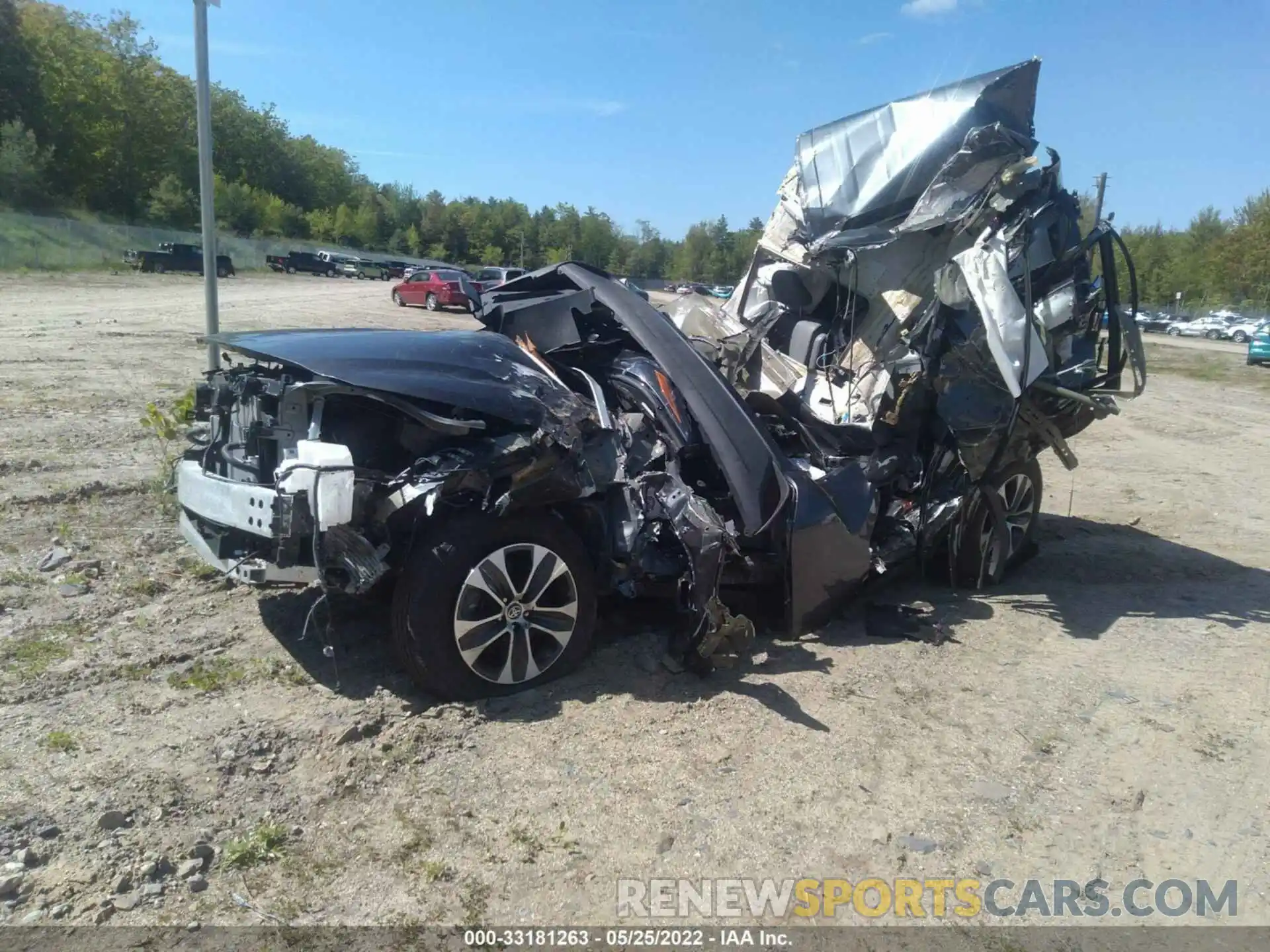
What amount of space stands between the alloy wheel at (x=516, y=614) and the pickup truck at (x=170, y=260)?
1629 inches

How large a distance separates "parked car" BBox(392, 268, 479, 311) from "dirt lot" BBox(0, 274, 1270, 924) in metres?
25.2

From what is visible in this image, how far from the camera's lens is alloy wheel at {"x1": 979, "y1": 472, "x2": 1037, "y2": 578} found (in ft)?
18.7

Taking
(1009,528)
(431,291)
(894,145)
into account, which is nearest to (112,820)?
(1009,528)

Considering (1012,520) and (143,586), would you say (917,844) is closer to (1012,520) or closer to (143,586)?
(1012,520)

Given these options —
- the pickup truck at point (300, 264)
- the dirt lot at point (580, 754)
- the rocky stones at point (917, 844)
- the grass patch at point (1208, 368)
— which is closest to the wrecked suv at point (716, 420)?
the dirt lot at point (580, 754)

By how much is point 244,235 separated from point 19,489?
70410mm

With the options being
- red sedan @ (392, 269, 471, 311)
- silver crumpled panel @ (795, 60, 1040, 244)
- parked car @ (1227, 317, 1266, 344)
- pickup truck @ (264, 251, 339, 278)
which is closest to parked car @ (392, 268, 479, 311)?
A: red sedan @ (392, 269, 471, 311)

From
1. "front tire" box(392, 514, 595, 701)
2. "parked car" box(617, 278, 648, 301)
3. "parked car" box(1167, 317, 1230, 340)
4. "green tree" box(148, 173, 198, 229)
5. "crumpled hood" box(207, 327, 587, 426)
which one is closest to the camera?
"front tire" box(392, 514, 595, 701)

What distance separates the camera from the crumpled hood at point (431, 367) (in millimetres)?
3820

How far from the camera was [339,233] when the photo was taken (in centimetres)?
8288

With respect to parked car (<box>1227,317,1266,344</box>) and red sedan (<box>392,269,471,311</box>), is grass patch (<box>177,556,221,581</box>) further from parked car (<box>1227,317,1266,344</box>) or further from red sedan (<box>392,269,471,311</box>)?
parked car (<box>1227,317,1266,344</box>)

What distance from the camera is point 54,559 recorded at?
503 cm

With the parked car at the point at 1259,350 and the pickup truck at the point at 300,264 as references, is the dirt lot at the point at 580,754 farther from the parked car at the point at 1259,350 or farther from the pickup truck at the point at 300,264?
the pickup truck at the point at 300,264

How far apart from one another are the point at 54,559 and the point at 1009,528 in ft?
18.8
